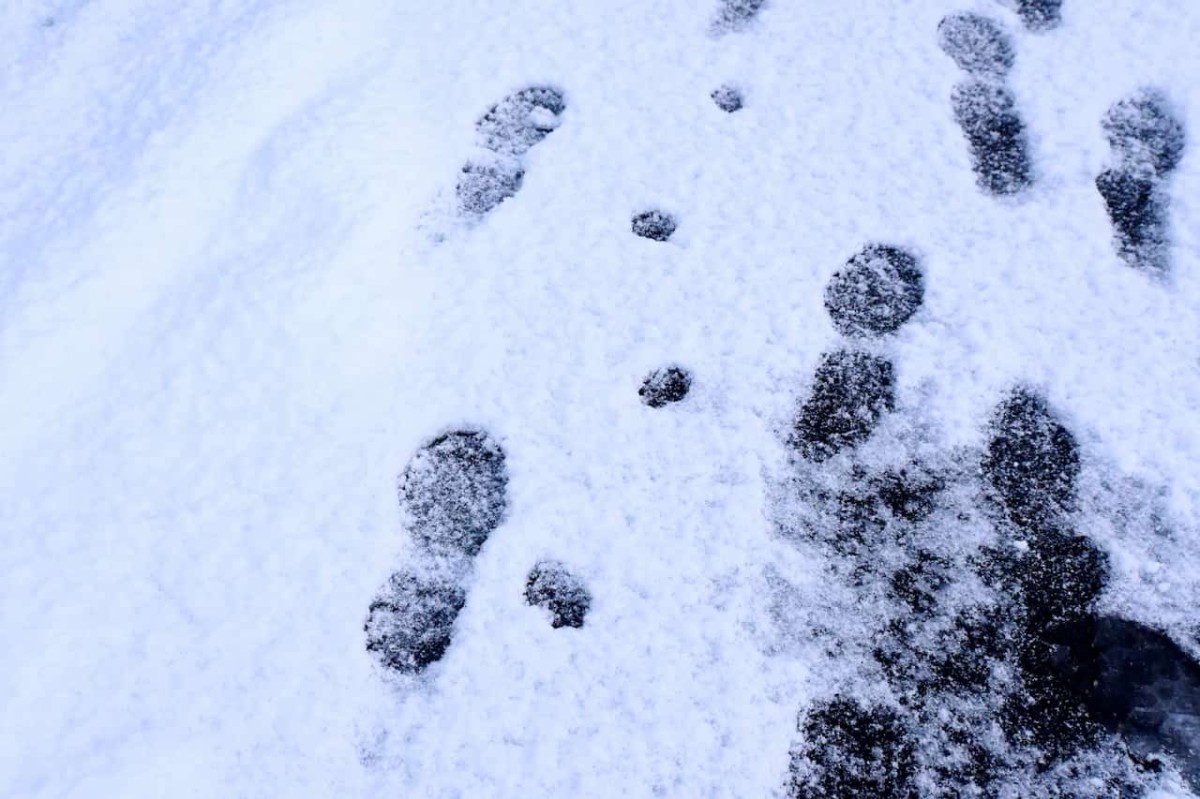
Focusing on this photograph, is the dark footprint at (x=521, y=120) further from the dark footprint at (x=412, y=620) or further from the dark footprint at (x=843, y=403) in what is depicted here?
the dark footprint at (x=412, y=620)

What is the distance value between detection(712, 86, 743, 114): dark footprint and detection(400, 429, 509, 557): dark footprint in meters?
1.84

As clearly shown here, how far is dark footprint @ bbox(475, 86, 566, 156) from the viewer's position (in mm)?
3291

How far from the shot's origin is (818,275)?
9.49ft

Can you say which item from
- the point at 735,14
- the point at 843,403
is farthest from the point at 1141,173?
the point at 735,14

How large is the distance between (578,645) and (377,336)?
141 centimetres

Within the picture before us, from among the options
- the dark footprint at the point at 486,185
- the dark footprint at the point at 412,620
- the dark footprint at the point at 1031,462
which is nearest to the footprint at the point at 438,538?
the dark footprint at the point at 412,620

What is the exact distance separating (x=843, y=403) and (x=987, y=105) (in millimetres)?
1593

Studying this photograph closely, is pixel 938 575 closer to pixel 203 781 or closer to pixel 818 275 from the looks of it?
pixel 818 275

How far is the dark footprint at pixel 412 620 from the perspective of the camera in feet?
7.79

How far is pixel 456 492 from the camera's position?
2611mm

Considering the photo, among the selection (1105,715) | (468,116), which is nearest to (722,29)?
(468,116)

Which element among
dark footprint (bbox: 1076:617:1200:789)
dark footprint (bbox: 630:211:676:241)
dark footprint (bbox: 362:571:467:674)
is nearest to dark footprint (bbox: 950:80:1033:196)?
dark footprint (bbox: 630:211:676:241)

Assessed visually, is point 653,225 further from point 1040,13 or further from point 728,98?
point 1040,13

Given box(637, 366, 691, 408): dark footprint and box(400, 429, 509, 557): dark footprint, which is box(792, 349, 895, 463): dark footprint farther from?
box(400, 429, 509, 557): dark footprint
